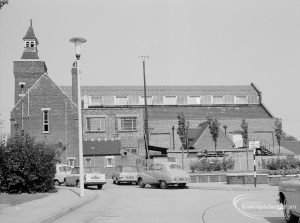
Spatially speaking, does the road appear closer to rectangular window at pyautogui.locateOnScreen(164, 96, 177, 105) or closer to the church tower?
the church tower

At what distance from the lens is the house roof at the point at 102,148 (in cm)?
4994

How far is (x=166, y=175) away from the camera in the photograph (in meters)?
28.2

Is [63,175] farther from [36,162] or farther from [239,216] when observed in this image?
[239,216]

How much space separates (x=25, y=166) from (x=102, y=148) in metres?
28.2

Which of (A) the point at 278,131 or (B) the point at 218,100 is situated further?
(B) the point at 218,100

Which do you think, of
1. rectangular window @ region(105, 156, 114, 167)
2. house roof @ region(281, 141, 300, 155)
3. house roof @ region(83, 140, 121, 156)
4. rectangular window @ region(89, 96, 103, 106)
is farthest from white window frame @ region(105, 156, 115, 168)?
house roof @ region(281, 141, 300, 155)

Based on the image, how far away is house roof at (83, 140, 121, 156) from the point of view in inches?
1966

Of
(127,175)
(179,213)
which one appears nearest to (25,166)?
(179,213)

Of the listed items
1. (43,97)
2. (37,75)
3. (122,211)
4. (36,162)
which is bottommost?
(122,211)

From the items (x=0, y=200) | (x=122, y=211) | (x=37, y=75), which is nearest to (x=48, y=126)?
(x=37, y=75)

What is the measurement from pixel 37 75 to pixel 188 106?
33.7 metres

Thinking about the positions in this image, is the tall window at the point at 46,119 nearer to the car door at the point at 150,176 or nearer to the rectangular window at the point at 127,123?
the rectangular window at the point at 127,123

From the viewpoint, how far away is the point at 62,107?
163ft

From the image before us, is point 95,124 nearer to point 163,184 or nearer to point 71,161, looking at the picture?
point 71,161
